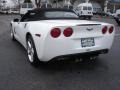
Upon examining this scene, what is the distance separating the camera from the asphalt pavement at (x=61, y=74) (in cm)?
446

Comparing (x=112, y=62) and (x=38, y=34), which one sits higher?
(x=38, y=34)

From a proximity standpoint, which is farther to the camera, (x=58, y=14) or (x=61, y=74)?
(x=58, y=14)

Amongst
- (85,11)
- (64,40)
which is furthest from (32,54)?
(85,11)

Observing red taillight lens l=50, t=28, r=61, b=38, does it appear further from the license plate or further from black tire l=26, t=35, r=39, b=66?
black tire l=26, t=35, r=39, b=66

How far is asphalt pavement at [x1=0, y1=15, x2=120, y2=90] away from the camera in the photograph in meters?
4.46

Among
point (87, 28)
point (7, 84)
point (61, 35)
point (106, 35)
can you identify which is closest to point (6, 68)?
point (7, 84)

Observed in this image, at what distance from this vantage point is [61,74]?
5133mm

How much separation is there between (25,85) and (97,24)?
2.10 meters

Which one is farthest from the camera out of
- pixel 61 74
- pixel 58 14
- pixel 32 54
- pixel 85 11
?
pixel 85 11

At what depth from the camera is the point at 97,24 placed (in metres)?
5.34

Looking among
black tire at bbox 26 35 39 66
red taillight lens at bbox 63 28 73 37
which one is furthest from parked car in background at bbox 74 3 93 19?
red taillight lens at bbox 63 28 73 37

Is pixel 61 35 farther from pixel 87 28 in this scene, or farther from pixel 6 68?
pixel 6 68

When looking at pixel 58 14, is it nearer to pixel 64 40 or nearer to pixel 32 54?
pixel 32 54

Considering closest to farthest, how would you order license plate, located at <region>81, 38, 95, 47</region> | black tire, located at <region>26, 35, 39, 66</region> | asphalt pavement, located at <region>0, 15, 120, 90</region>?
1. asphalt pavement, located at <region>0, 15, 120, 90</region>
2. license plate, located at <region>81, 38, 95, 47</region>
3. black tire, located at <region>26, 35, 39, 66</region>
